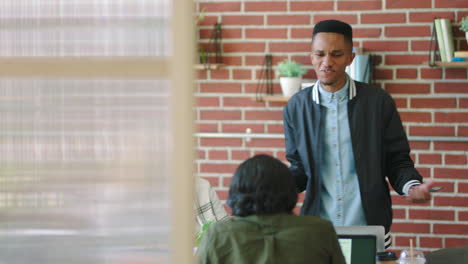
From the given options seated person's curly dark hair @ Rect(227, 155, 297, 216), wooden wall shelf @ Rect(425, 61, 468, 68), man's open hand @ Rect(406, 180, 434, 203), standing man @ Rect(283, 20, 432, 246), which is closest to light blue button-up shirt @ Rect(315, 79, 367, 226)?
standing man @ Rect(283, 20, 432, 246)

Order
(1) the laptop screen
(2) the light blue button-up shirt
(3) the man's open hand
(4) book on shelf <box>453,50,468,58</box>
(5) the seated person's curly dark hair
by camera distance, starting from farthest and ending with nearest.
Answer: (4) book on shelf <box>453,50,468,58</box>, (2) the light blue button-up shirt, (3) the man's open hand, (1) the laptop screen, (5) the seated person's curly dark hair

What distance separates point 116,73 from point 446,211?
2.87 m

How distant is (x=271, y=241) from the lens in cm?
158

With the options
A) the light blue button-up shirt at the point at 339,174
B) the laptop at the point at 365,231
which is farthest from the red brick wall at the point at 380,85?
the laptop at the point at 365,231

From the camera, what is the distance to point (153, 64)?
2.50 feet

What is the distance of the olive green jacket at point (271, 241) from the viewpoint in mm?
1574

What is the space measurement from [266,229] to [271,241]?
46mm

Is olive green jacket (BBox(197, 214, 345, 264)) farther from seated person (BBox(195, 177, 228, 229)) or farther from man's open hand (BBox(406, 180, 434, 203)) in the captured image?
seated person (BBox(195, 177, 228, 229))

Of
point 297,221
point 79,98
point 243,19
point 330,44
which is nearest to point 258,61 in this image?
point 243,19

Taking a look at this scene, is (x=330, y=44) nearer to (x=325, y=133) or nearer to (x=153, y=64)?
(x=325, y=133)

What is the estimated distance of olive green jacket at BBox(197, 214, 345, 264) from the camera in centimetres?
157

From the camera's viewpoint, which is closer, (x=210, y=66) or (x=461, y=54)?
(x=461, y=54)

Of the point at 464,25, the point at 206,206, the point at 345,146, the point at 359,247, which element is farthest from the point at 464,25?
the point at 359,247

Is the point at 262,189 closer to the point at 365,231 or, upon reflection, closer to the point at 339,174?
the point at 365,231
